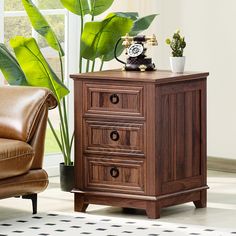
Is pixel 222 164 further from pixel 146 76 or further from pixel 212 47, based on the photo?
pixel 146 76

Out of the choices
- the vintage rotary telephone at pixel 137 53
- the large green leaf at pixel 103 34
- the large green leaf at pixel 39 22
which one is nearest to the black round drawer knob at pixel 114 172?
the vintage rotary telephone at pixel 137 53

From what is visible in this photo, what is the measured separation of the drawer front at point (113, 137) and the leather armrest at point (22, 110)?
0.27 meters

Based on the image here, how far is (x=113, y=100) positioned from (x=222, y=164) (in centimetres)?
186

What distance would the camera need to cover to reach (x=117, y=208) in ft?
18.1

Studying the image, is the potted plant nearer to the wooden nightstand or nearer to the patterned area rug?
the wooden nightstand

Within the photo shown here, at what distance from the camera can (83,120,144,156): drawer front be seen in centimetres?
520

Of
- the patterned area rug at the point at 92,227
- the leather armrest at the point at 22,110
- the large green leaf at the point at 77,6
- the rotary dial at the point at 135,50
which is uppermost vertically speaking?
the large green leaf at the point at 77,6

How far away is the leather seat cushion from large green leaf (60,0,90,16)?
1.13 meters

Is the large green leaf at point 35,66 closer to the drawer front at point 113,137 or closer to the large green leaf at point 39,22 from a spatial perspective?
the large green leaf at point 39,22

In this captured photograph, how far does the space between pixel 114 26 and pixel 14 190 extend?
1237 millimetres

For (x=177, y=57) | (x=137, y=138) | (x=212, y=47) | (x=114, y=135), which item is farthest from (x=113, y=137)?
(x=212, y=47)

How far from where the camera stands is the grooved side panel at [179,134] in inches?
205

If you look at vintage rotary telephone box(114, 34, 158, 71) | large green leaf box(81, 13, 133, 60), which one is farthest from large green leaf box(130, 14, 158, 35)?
vintage rotary telephone box(114, 34, 158, 71)

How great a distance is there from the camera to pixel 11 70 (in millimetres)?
5770
